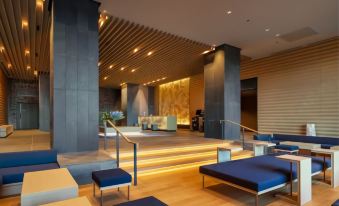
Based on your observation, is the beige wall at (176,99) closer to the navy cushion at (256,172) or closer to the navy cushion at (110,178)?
the navy cushion at (256,172)

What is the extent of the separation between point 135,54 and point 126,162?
590 centimetres

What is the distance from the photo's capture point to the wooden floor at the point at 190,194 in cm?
332

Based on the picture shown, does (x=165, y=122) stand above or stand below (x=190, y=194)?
above

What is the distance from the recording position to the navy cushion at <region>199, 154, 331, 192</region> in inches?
126

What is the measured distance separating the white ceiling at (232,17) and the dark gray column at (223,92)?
0.86 meters

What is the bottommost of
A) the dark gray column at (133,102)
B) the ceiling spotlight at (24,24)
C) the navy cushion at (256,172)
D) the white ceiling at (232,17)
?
the navy cushion at (256,172)

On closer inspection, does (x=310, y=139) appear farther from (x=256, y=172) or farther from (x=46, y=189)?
(x=46, y=189)

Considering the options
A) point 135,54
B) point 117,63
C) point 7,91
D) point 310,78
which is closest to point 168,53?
point 135,54

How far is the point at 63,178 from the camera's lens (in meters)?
2.83

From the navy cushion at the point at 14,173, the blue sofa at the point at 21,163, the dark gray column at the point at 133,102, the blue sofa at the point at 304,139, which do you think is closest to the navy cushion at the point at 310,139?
the blue sofa at the point at 304,139

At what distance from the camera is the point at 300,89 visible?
9.02m

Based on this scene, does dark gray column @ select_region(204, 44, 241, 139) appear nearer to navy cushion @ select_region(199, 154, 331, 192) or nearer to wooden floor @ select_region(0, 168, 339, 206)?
navy cushion @ select_region(199, 154, 331, 192)

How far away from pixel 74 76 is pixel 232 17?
189 inches

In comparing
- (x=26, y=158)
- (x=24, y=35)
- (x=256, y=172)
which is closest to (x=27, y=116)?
(x=24, y=35)
